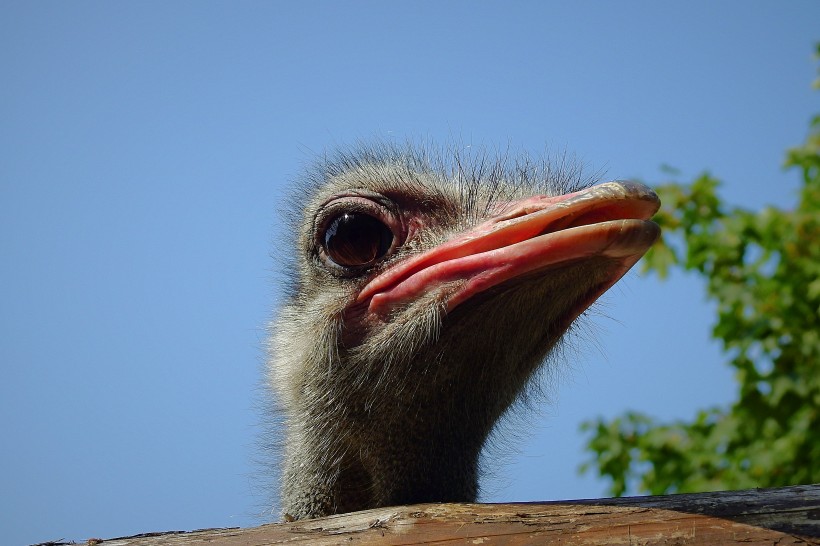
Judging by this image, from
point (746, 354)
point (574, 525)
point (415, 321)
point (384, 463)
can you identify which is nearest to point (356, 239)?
point (415, 321)

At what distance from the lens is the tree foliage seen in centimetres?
488

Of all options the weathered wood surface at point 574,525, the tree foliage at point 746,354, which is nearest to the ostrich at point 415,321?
the weathered wood surface at point 574,525

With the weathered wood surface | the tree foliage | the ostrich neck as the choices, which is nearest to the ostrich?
the ostrich neck

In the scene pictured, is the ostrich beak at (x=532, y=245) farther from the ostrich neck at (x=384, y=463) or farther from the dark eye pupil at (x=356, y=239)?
the ostrich neck at (x=384, y=463)

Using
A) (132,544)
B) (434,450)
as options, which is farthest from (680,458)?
(132,544)

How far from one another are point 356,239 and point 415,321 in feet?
1.46

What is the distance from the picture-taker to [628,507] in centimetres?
195

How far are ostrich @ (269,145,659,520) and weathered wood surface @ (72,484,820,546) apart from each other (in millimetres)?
701

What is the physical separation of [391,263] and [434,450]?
63 cm

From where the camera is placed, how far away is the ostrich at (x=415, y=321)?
2643mm


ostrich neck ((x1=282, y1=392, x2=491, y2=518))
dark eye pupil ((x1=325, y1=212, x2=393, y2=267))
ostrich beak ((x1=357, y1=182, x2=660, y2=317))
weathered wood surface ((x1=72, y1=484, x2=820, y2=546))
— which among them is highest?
dark eye pupil ((x1=325, y1=212, x2=393, y2=267))

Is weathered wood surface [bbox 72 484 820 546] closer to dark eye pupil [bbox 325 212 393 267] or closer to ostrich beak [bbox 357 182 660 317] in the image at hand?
ostrich beak [bbox 357 182 660 317]

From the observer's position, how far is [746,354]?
5.20 metres

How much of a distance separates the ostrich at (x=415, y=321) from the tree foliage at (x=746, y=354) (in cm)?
226
